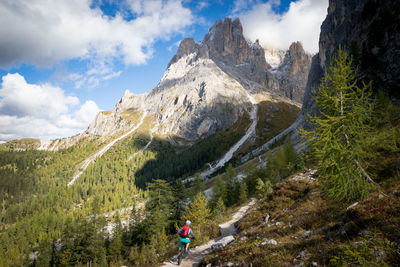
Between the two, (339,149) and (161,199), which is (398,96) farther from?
(161,199)

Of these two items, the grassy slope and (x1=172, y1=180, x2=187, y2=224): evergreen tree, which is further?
(x1=172, y1=180, x2=187, y2=224): evergreen tree

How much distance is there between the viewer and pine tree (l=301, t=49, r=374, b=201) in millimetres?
10797

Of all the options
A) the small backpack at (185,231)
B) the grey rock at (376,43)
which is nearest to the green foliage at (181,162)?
the grey rock at (376,43)

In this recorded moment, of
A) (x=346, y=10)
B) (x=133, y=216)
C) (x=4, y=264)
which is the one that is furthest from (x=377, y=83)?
(x=4, y=264)

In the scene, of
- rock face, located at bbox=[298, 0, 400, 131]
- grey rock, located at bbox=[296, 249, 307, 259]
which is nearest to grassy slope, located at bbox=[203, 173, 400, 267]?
grey rock, located at bbox=[296, 249, 307, 259]

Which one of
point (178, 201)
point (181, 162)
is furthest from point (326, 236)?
point (181, 162)

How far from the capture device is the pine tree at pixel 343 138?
35.4ft

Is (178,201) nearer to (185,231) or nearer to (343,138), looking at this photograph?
(185,231)

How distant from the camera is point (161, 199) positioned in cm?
3925

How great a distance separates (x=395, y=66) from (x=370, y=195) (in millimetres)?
59583

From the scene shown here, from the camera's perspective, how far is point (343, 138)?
39.1 feet

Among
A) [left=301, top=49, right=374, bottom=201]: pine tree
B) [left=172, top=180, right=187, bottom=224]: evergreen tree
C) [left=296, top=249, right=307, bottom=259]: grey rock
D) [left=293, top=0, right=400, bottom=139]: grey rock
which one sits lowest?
[left=172, top=180, right=187, bottom=224]: evergreen tree

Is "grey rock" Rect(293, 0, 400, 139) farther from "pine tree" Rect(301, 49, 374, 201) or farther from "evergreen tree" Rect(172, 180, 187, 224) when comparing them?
"evergreen tree" Rect(172, 180, 187, 224)

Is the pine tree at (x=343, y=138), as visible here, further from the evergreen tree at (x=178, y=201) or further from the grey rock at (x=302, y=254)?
the evergreen tree at (x=178, y=201)
